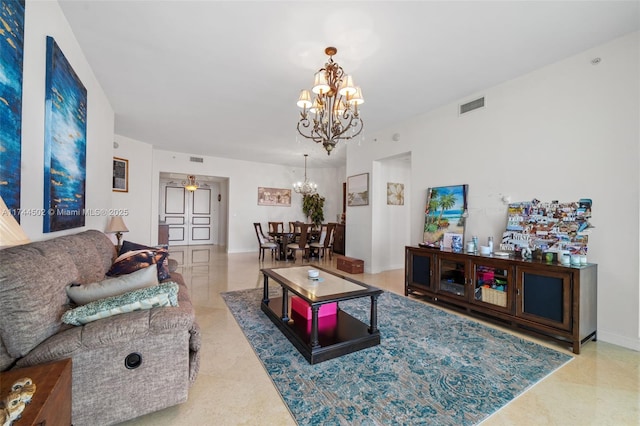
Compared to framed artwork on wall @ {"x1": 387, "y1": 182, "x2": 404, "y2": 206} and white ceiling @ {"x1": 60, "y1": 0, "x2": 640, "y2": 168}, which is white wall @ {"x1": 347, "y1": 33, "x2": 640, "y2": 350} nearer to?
white ceiling @ {"x1": 60, "y1": 0, "x2": 640, "y2": 168}

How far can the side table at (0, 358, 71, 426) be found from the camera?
898mm

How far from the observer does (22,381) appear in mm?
975

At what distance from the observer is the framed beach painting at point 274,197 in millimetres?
8867

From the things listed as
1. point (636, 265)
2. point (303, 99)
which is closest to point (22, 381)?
point (303, 99)

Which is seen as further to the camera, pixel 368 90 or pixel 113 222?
pixel 113 222

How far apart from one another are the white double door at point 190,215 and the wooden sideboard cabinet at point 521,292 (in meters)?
8.81

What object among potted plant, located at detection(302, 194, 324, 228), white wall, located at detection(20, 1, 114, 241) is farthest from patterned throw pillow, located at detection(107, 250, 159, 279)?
potted plant, located at detection(302, 194, 324, 228)

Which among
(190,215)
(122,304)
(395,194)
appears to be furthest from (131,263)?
(190,215)

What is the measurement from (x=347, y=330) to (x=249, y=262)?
4554 millimetres

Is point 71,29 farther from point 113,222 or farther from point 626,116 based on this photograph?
point 626,116

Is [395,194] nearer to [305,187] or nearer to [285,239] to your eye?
[285,239]

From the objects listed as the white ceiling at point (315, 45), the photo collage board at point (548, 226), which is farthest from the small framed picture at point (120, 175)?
the photo collage board at point (548, 226)

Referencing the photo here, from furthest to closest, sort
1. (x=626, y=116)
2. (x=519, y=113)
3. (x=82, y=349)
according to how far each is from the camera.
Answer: (x=519, y=113) → (x=626, y=116) → (x=82, y=349)

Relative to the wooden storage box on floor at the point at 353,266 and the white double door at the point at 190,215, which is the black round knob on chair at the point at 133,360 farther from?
the white double door at the point at 190,215
